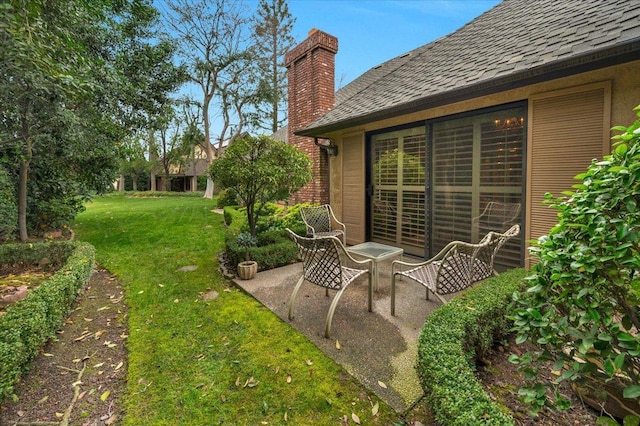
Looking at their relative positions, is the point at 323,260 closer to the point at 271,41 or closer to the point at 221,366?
the point at 221,366

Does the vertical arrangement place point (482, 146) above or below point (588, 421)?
above

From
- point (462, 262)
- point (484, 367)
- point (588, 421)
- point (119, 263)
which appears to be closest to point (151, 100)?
point (119, 263)

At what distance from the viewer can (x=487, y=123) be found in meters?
4.41

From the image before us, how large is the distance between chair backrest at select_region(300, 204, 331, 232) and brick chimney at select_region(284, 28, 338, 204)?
2.09 m

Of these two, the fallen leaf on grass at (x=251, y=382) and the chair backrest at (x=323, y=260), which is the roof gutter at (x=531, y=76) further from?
the fallen leaf on grass at (x=251, y=382)

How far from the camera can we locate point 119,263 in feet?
18.9

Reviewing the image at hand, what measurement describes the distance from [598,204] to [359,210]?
17.2 ft

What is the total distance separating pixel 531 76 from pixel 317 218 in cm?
397

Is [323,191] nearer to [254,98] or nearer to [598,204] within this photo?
[598,204]

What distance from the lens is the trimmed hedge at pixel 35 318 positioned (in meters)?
2.16

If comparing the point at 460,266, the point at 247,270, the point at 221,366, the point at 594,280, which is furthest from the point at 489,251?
the point at 247,270

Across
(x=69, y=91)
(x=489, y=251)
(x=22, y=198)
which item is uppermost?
(x=69, y=91)

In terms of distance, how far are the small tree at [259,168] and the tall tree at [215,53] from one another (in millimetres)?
13468

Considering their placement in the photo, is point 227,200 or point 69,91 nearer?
point 69,91
